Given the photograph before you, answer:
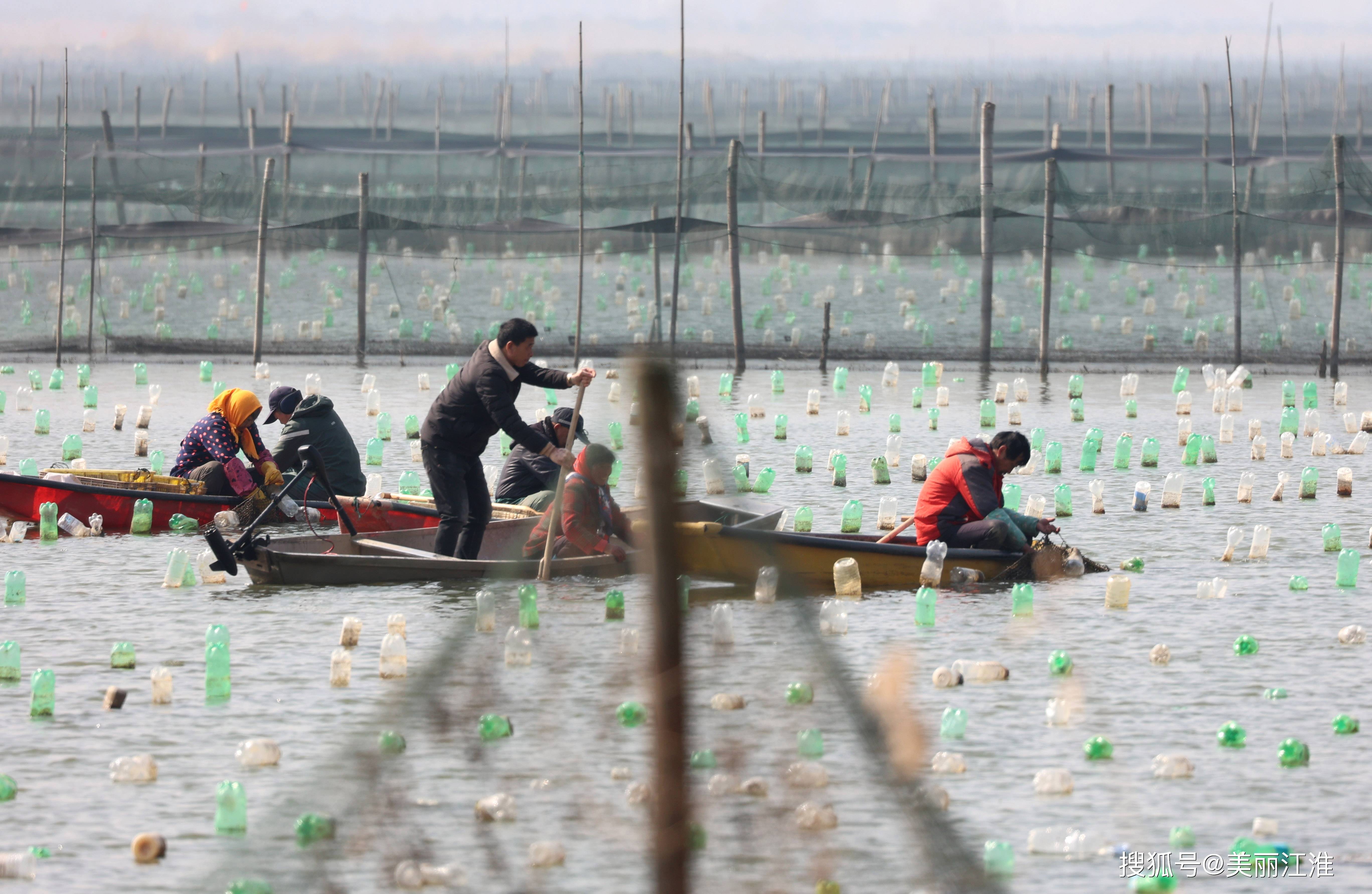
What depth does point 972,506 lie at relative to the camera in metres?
12.8

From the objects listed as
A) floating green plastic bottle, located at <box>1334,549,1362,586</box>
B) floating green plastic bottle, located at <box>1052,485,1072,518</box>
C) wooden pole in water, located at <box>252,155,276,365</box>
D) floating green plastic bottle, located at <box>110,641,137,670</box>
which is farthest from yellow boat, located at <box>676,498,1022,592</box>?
wooden pole in water, located at <box>252,155,276,365</box>

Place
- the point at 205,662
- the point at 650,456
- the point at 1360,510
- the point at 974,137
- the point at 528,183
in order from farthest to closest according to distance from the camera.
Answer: the point at 974,137
the point at 528,183
the point at 1360,510
the point at 205,662
the point at 650,456

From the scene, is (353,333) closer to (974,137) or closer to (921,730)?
(921,730)

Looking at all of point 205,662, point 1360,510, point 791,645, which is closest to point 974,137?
point 1360,510

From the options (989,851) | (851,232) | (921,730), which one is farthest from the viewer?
(851,232)

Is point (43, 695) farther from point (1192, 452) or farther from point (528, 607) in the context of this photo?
point (1192, 452)

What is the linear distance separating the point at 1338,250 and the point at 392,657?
1936 centimetres

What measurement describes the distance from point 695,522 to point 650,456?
22 cm

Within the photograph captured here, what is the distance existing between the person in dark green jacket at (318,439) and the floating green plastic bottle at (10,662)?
4717mm

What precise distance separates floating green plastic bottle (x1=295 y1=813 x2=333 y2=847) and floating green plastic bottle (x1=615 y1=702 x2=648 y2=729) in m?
0.53

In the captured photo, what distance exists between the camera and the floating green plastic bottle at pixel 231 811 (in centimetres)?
740

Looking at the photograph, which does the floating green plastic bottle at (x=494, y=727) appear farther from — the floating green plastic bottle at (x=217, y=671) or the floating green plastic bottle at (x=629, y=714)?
the floating green plastic bottle at (x=217, y=671)

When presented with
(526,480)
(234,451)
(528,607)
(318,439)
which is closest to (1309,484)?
(526,480)

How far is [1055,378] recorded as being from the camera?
2817cm
